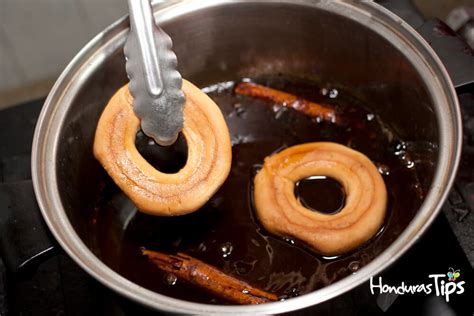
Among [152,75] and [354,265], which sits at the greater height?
[152,75]

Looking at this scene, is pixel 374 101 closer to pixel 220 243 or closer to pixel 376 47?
pixel 376 47

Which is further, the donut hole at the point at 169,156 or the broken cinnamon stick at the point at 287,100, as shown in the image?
the broken cinnamon stick at the point at 287,100

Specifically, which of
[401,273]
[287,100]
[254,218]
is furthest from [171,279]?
[287,100]

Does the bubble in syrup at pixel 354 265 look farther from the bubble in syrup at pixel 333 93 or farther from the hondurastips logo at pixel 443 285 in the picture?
the bubble in syrup at pixel 333 93

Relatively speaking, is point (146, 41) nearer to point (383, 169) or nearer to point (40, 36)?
point (383, 169)

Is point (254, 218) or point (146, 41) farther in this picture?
point (254, 218)

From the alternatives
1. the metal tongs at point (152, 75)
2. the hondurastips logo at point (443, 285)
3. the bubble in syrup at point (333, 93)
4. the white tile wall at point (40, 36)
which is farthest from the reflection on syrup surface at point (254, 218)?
the white tile wall at point (40, 36)

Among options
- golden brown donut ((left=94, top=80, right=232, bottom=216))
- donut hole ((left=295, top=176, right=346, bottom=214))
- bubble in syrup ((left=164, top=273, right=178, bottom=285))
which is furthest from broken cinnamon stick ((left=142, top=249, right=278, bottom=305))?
donut hole ((left=295, top=176, right=346, bottom=214))

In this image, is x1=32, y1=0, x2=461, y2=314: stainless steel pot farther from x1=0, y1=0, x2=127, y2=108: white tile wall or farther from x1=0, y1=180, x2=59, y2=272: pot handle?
x1=0, y1=0, x2=127, y2=108: white tile wall
